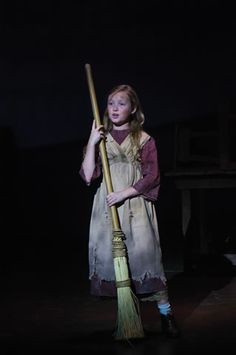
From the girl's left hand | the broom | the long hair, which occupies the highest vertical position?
the long hair

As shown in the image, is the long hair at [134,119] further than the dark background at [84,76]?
No

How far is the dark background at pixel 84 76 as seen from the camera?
6.63 metres

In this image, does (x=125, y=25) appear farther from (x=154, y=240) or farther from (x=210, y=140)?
(x=154, y=240)

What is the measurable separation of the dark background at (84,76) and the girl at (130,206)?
2.68 m

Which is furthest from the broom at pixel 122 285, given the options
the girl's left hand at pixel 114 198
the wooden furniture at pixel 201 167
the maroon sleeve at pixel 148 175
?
the wooden furniture at pixel 201 167

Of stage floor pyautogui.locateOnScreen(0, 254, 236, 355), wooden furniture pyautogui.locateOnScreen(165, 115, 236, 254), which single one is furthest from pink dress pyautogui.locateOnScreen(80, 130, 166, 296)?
wooden furniture pyautogui.locateOnScreen(165, 115, 236, 254)

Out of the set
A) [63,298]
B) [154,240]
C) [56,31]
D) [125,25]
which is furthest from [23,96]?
[154,240]

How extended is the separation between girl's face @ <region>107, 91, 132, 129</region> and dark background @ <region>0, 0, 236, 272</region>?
2.80m

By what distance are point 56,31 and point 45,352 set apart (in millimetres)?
3831

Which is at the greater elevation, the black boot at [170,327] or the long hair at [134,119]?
the long hair at [134,119]

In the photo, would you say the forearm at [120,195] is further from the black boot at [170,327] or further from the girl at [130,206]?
the black boot at [170,327]

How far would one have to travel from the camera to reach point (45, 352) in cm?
354

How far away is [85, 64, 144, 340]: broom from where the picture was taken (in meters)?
3.54

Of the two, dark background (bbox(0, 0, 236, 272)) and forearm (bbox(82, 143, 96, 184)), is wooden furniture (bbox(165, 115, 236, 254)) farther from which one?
forearm (bbox(82, 143, 96, 184))
